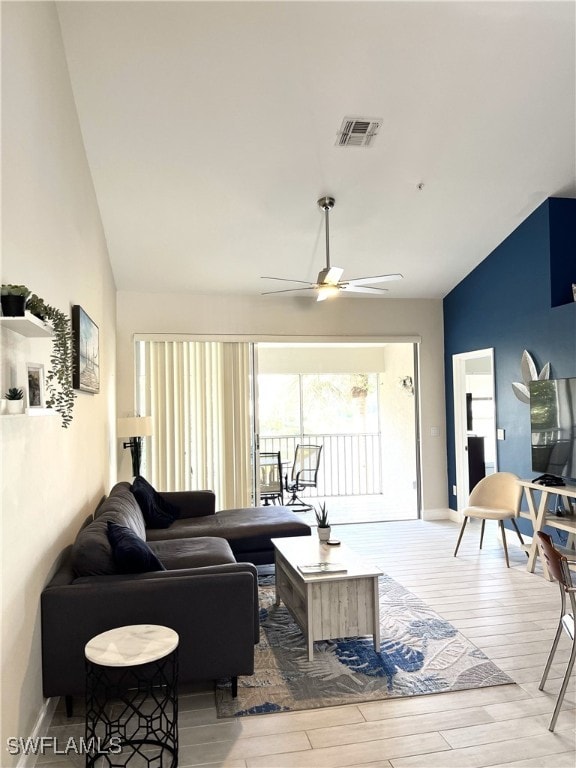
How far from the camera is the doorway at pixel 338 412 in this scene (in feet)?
29.8

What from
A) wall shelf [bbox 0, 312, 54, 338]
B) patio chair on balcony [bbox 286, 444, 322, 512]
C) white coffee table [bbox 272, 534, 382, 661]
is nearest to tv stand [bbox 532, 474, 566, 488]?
white coffee table [bbox 272, 534, 382, 661]

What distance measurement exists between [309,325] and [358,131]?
2926 mm

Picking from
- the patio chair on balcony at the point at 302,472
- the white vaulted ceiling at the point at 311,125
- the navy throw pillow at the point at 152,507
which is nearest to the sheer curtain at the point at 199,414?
the white vaulted ceiling at the point at 311,125

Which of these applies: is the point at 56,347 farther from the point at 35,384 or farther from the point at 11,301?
the point at 11,301

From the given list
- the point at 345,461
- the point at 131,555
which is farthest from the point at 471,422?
the point at 131,555

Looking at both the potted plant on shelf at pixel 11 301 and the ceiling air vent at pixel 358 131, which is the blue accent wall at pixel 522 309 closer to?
the ceiling air vent at pixel 358 131

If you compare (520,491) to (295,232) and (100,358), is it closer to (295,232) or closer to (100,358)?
(295,232)

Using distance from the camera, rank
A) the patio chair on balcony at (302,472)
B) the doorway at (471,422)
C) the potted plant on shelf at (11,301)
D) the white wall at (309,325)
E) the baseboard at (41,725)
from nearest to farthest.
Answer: the potted plant on shelf at (11,301) < the baseboard at (41,725) < the white wall at (309,325) < the doorway at (471,422) < the patio chair on balcony at (302,472)

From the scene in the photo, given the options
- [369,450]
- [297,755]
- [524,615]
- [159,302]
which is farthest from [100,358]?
[369,450]

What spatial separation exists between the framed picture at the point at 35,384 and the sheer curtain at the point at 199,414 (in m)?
3.94

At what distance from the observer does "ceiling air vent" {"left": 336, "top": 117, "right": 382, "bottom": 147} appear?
396 cm

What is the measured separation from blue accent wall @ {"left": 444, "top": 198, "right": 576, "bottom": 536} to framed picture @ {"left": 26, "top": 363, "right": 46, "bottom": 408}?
163 inches

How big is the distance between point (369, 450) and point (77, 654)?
728cm

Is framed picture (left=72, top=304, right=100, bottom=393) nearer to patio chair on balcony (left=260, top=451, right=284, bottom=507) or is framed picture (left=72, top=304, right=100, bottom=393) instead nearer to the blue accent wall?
patio chair on balcony (left=260, top=451, right=284, bottom=507)
